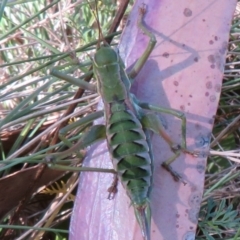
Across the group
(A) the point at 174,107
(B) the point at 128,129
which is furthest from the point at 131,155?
(A) the point at 174,107

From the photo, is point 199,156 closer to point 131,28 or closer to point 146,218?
point 146,218

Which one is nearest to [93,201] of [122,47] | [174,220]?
[174,220]

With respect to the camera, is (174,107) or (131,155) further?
(174,107)

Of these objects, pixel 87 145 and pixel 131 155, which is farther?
pixel 87 145

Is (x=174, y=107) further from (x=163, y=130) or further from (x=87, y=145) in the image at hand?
(x=87, y=145)
